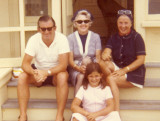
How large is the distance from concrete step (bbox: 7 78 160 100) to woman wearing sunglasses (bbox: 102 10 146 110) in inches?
5.0

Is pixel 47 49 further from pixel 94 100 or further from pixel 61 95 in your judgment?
pixel 94 100

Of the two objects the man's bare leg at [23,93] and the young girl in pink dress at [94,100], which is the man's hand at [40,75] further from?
the young girl in pink dress at [94,100]

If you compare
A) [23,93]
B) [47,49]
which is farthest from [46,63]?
[23,93]

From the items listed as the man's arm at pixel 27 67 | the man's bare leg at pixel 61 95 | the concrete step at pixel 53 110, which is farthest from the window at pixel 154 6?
the man's arm at pixel 27 67

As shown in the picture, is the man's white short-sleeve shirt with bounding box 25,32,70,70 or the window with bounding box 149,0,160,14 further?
the window with bounding box 149,0,160,14

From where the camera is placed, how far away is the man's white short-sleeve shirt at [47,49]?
320cm

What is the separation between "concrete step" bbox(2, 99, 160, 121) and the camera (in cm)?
321

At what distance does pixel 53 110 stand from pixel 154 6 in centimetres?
181

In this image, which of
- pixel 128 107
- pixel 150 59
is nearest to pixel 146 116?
pixel 128 107

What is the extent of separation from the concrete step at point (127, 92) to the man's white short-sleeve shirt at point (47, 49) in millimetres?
358

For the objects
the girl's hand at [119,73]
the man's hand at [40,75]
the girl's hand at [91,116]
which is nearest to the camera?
the girl's hand at [91,116]

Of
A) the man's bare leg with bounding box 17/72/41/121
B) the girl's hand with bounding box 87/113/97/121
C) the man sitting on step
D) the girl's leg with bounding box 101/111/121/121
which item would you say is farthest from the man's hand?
the girl's leg with bounding box 101/111/121/121

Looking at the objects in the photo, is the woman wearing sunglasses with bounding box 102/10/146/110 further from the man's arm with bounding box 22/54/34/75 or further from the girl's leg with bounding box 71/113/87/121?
the man's arm with bounding box 22/54/34/75

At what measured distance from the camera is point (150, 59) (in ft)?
12.6
